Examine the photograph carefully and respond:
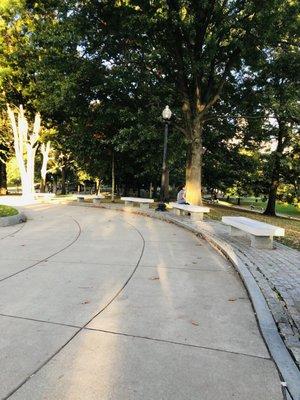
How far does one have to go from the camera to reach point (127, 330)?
184 inches

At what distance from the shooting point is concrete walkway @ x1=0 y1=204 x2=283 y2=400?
3.50 m

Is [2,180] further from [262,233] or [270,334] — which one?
[270,334]

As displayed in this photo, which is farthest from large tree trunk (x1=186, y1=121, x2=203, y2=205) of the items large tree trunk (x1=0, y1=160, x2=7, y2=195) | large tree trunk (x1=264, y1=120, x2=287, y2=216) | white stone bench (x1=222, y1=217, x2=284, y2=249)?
large tree trunk (x1=0, y1=160, x2=7, y2=195)

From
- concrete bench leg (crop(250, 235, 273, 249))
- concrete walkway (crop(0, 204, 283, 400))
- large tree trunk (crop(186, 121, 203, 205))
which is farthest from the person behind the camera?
large tree trunk (crop(186, 121, 203, 205))

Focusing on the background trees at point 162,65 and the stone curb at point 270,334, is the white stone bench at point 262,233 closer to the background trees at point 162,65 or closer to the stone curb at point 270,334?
the stone curb at point 270,334

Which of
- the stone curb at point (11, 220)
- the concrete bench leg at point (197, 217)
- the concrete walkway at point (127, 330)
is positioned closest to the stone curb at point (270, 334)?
the concrete walkway at point (127, 330)

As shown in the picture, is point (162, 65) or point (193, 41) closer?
point (193, 41)

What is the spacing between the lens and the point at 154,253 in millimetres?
9281

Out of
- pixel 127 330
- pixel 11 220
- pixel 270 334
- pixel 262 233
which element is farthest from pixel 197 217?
pixel 127 330

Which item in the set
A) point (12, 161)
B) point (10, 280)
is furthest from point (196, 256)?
point (12, 161)

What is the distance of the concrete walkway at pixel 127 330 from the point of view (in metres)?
3.50

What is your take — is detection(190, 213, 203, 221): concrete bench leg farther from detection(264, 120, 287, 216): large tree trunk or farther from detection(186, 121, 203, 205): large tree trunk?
detection(264, 120, 287, 216): large tree trunk

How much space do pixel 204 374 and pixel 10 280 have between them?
4184 mm

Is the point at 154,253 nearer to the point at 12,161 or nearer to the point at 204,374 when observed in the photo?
the point at 204,374
